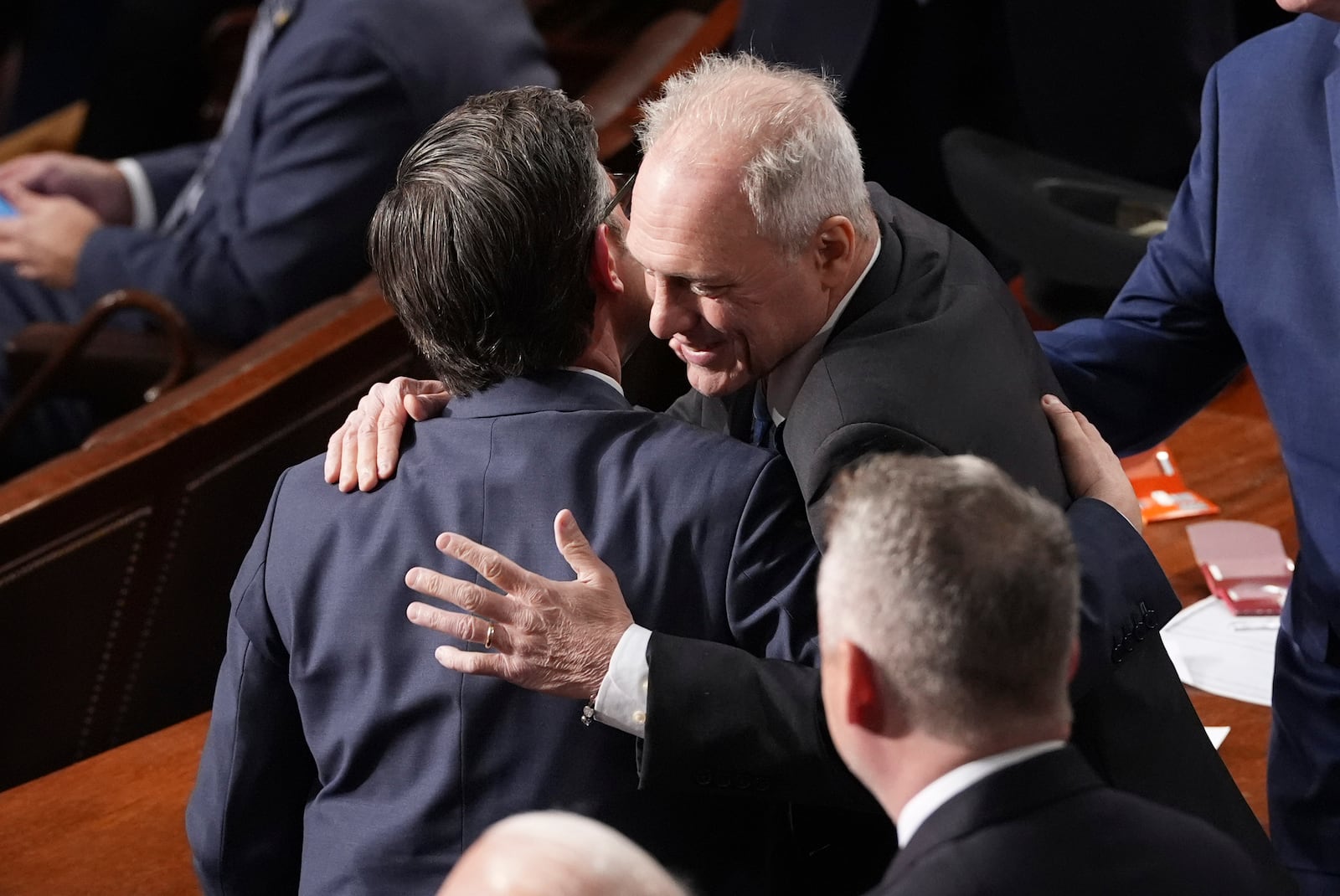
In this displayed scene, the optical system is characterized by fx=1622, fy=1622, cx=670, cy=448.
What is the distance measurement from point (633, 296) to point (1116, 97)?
2216 mm

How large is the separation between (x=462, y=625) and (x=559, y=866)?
48 centimetres

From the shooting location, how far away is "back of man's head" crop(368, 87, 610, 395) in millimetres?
1545

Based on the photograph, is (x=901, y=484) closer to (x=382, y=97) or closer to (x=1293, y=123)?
(x=1293, y=123)

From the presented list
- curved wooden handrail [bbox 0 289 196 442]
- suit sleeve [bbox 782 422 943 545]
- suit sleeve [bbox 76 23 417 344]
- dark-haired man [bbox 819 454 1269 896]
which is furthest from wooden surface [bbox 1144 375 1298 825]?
curved wooden handrail [bbox 0 289 196 442]

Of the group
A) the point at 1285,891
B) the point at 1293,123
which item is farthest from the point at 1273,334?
the point at 1285,891

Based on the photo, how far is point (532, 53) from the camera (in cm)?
359

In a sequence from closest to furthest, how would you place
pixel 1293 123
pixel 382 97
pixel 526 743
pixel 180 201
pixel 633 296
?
pixel 526 743
pixel 633 296
pixel 1293 123
pixel 382 97
pixel 180 201

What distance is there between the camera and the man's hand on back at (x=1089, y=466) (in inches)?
66.0

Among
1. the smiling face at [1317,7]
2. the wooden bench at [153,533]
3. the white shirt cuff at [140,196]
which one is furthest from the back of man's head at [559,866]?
the white shirt cuff at [140,196]

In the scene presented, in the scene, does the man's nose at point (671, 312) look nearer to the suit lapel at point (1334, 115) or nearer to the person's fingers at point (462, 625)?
the person's fingers at point (462, 625)

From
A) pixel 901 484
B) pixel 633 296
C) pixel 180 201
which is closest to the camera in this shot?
pixel 901 484

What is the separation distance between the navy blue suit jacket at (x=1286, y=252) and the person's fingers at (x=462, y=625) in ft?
3.22

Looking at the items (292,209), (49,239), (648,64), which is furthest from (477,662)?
(49,239)

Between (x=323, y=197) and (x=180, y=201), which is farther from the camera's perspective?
(x=180, y=201)
